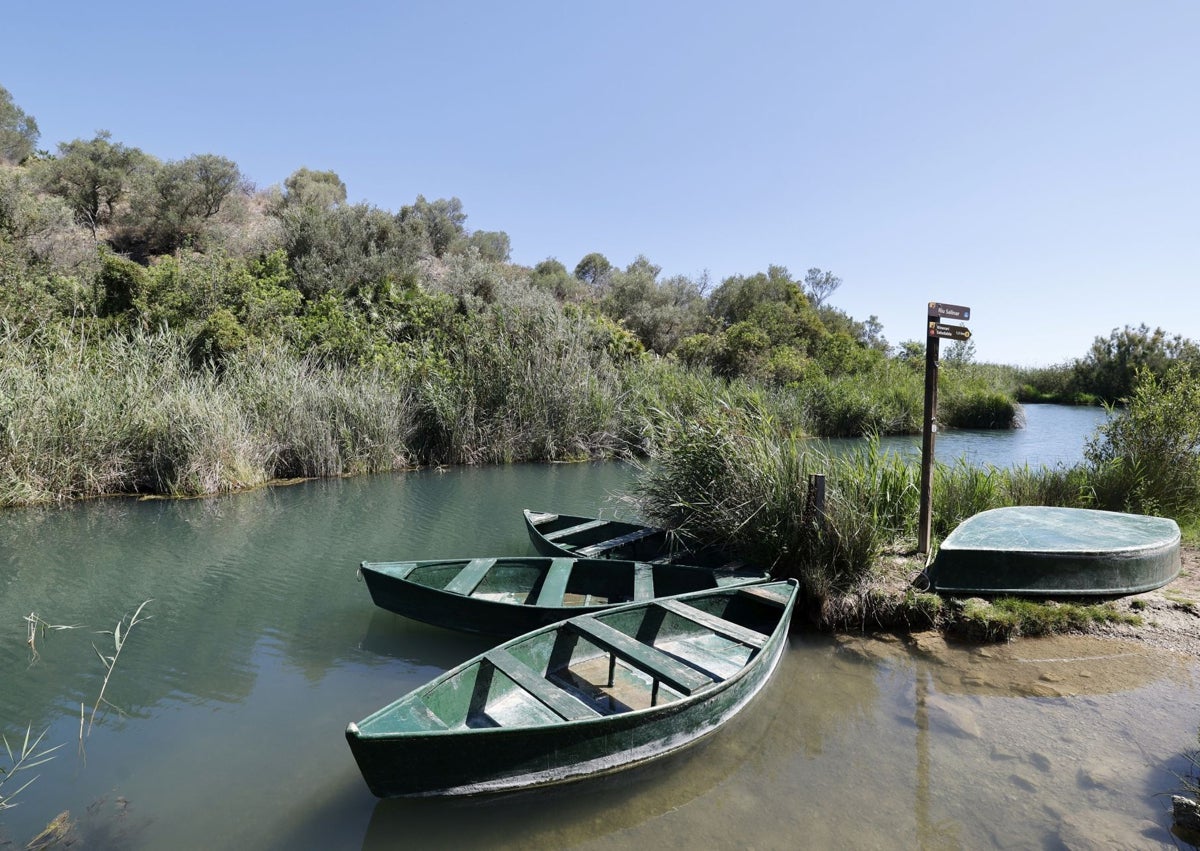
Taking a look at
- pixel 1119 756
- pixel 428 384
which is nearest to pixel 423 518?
pixel 428 384

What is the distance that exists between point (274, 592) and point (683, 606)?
4676mm

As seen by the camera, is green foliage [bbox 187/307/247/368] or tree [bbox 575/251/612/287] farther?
tree [bbox 575/251/612/287]

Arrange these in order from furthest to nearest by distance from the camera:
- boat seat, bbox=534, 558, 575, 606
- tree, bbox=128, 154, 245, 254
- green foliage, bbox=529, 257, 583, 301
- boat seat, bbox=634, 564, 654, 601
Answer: green foliage, bbox=529, 257, 583, 301
tree, bbox=128, 154, 245, 254
boat seat, bbox=634, 564, 654, 601
boat seat, bbox=534, 558, 575, 606

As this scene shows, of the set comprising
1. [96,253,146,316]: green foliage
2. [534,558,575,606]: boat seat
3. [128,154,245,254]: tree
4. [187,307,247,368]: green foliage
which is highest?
[128,154,245,254]: tree

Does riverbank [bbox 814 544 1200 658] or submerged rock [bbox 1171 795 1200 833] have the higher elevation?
riverbank [bbox 814 544 1200 658]

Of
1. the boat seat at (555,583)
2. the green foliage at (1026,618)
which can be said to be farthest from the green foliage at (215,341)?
the green foliage at (1026,618)

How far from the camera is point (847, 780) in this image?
3963mm

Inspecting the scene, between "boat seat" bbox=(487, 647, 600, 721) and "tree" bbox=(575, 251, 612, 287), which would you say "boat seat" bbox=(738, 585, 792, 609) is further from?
"tree" bbox=(575, 251, 612, 287)

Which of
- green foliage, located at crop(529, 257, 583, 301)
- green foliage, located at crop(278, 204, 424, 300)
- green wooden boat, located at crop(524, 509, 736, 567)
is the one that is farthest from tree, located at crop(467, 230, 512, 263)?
green wooden boat, located at crop(524, 509, 736, 567)

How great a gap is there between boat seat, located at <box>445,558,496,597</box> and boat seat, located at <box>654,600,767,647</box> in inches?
66.4

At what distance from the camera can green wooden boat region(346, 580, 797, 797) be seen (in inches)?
130

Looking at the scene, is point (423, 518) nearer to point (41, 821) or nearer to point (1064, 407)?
point (41, 821)

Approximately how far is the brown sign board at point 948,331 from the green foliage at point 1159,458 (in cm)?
414

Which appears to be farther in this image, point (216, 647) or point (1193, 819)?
point (216, 647)
